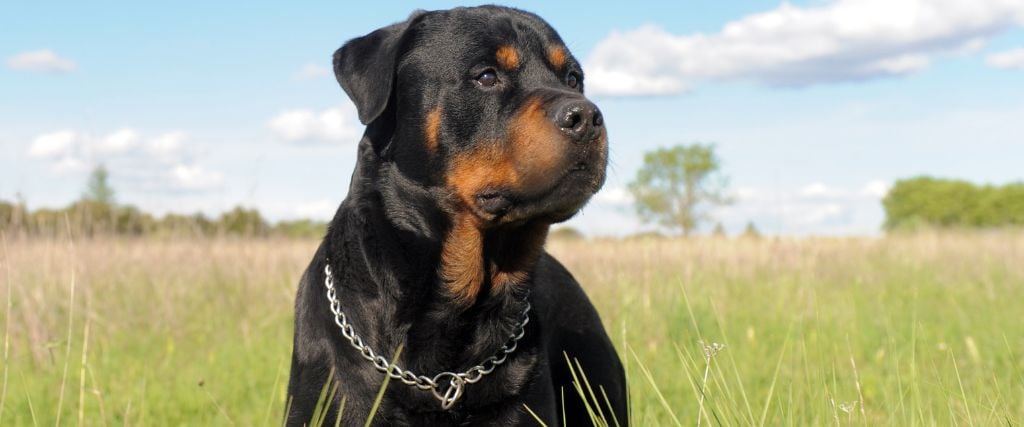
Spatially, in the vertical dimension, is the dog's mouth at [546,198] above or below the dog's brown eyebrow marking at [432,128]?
below

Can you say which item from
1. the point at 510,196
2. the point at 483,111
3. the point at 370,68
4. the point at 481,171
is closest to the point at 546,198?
the point at 510,196

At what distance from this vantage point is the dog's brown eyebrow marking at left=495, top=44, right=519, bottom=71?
2797 mm

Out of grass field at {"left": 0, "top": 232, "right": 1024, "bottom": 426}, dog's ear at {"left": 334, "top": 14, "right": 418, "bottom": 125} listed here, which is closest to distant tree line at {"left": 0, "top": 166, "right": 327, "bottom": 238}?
grass field at {"left": 0, "top": 232, "right": 1024, "bottom": 426}

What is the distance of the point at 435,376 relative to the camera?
2.71 m

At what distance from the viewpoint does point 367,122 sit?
273 cm

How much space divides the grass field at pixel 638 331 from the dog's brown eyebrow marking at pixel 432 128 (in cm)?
89

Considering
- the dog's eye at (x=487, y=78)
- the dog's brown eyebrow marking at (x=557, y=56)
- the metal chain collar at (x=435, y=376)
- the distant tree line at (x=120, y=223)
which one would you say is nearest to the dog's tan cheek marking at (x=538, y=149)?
the dog's eye at (x=487, y=78)

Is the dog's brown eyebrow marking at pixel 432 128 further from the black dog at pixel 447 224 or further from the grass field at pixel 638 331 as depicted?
the grass field at pixel 638 331

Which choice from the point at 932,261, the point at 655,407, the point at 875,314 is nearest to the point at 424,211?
the point at 655,407

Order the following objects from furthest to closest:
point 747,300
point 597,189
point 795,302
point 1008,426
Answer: point 747,300 < point 795,302 < point 597,189 < point 1008,426

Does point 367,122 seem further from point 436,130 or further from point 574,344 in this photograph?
point 574,344

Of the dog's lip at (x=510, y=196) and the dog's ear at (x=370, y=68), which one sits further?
the dog's ear at (x=370, y=68)

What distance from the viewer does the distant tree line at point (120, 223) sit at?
23.1 ft

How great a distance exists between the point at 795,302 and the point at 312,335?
510 centimetres
